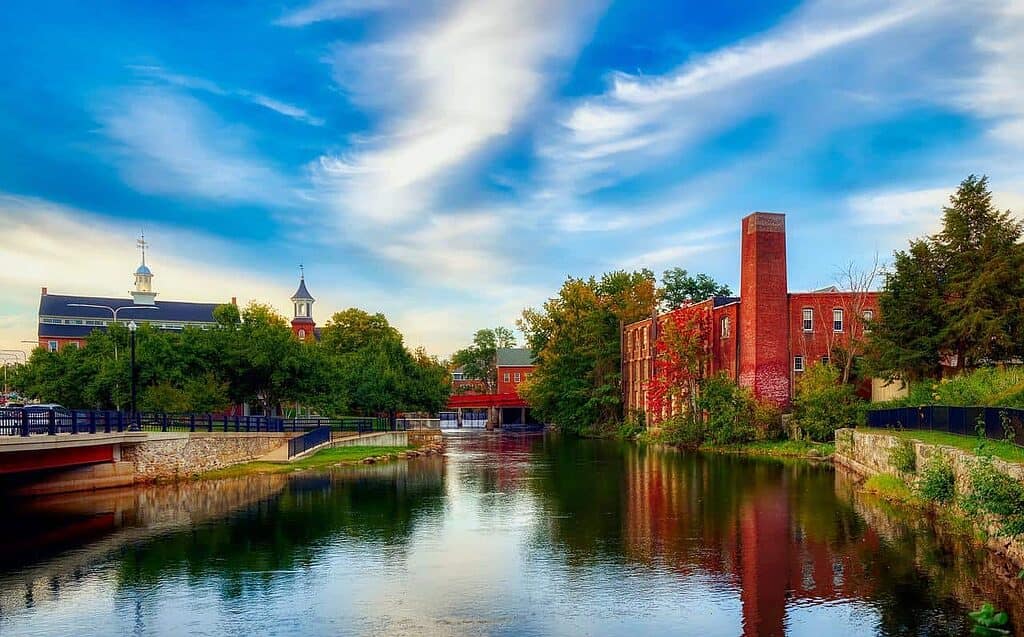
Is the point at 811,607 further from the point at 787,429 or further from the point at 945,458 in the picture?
the point at 787,429

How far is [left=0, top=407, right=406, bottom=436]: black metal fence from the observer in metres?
28.9

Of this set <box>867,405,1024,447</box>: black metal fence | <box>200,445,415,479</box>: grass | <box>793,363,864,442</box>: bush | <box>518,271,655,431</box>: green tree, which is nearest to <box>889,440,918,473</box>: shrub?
<box>867,405,1024,447</box>: black metal fence

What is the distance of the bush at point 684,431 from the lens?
189 feet

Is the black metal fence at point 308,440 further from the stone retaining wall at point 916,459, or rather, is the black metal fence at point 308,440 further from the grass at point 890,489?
the stone retaining wall at point 916,459

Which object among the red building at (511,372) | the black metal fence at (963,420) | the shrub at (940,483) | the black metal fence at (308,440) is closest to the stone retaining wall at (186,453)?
the black metal fence at (308,440)

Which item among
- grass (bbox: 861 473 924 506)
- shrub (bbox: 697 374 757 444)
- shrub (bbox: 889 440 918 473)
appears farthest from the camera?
shrub (bbox: 697 374 757 444)

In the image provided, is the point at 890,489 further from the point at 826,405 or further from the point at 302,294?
the point at 302,294

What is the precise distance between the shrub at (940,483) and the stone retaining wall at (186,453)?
29205 mm

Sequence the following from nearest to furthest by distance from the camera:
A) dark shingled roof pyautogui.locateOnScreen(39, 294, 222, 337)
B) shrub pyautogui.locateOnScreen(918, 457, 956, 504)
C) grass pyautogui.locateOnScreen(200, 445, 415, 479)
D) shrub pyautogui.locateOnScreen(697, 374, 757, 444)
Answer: shrub pyautogui.locateOnScreen(918, 457, 956, 504)
grass pyautogui.locateOnScreen(200, 445, 415, 479)
shrub pyautogui.locateOnScreen(697, 374, 757, 444)
dark shingled roof pyautogui.locateOnScreen(39, 294, 222, 337)

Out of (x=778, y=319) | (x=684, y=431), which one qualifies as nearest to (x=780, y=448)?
(x=684, y=431)

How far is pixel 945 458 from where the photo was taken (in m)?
23.6

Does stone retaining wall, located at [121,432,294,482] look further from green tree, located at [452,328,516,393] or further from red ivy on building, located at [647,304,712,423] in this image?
green tree, located at [452,328,516,393]

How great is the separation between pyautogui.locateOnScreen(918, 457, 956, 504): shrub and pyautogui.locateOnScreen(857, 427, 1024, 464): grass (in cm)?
71

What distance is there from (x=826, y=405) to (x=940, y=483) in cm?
2747
